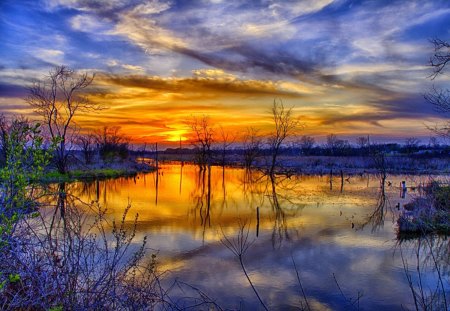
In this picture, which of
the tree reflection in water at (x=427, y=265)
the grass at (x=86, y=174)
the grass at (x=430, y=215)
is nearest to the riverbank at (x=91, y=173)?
the grass at (x=86, y=174)

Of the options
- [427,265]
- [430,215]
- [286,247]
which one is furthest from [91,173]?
[427,265]

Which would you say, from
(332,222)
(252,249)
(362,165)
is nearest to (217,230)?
(252,249)

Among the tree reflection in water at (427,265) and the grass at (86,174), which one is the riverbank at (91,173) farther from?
the tree reflection in water at (427,265)

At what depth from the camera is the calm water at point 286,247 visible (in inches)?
345

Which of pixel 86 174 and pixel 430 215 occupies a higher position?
pixel 430 215

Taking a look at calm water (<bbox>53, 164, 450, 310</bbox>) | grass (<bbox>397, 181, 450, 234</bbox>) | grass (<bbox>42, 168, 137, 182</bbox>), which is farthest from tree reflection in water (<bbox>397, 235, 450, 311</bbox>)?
Result: grass (<bbox>42, 168, 137, 182</bbox>)

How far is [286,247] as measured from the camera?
1254cm

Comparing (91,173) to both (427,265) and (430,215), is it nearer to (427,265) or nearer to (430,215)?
(430,215)

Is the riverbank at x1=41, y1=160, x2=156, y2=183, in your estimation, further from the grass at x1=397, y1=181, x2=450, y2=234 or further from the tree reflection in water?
the tree reflection in water

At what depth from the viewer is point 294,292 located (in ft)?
28.8

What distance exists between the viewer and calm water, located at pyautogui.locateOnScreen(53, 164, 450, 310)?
8.76 meters

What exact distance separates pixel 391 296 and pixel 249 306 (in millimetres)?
3262

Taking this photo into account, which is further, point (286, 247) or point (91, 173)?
point (91, 173)

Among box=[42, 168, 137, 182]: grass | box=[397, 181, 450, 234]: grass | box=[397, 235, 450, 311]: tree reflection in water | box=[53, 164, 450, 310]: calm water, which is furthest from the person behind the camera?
box=[42, 168, 137, 182]: grass
